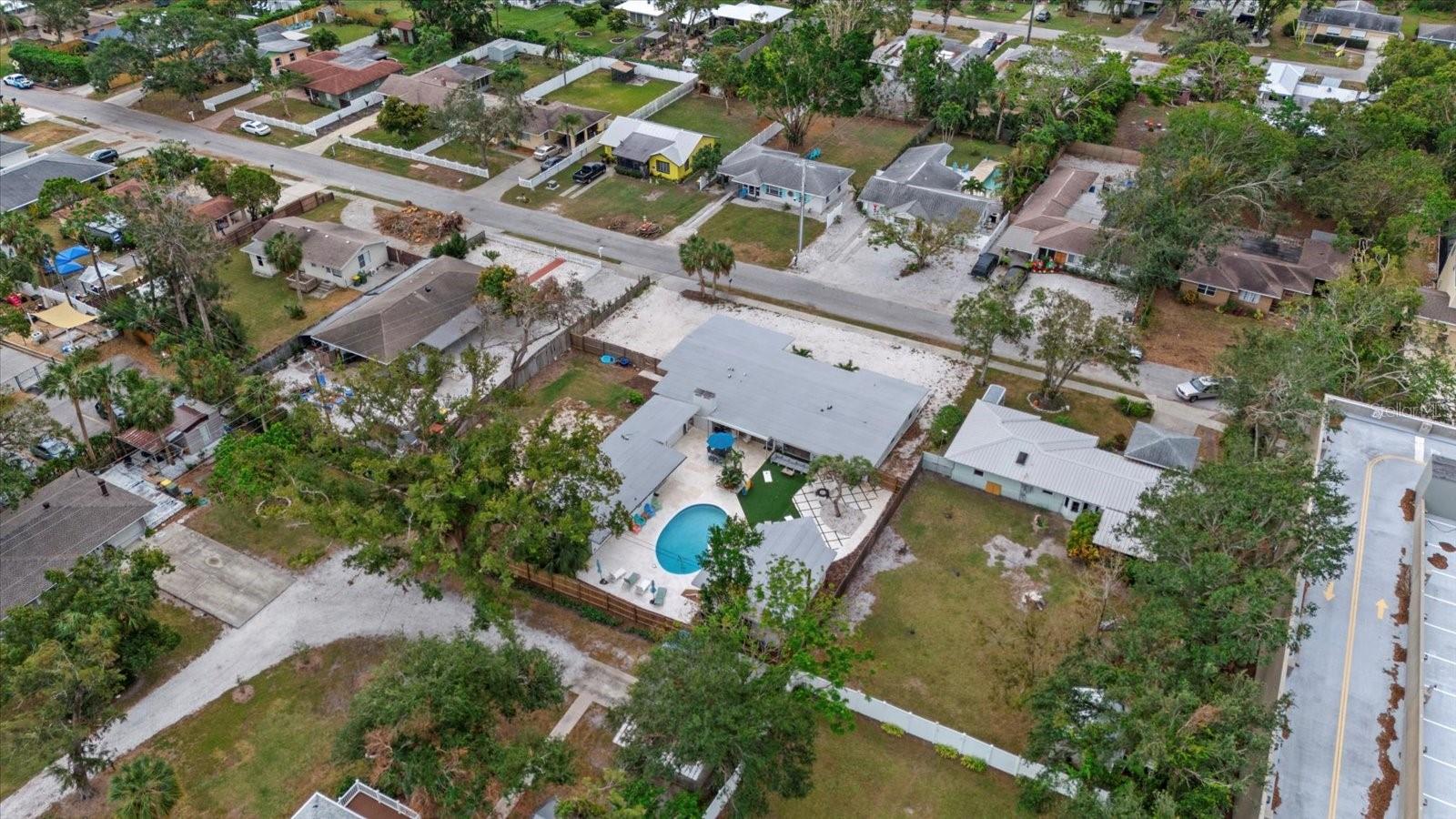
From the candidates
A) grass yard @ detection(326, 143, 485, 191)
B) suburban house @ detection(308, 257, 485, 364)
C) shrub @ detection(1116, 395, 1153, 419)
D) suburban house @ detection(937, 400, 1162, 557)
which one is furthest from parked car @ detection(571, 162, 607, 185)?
shrub @ detection(1116, 395, 1153, 419)

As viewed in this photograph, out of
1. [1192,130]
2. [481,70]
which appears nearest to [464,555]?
[1192,130]

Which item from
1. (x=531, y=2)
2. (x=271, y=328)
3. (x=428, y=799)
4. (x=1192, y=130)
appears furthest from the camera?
(x=531, y=2)

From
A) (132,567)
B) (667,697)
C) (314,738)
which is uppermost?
(667,697)

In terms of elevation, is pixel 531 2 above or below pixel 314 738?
above

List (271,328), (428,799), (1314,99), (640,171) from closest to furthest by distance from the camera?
(428,799), (271,328), (640,171), (1314,99)

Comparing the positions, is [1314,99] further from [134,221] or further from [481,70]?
[134,221]

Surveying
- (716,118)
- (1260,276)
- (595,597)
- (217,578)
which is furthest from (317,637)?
(716,118)
